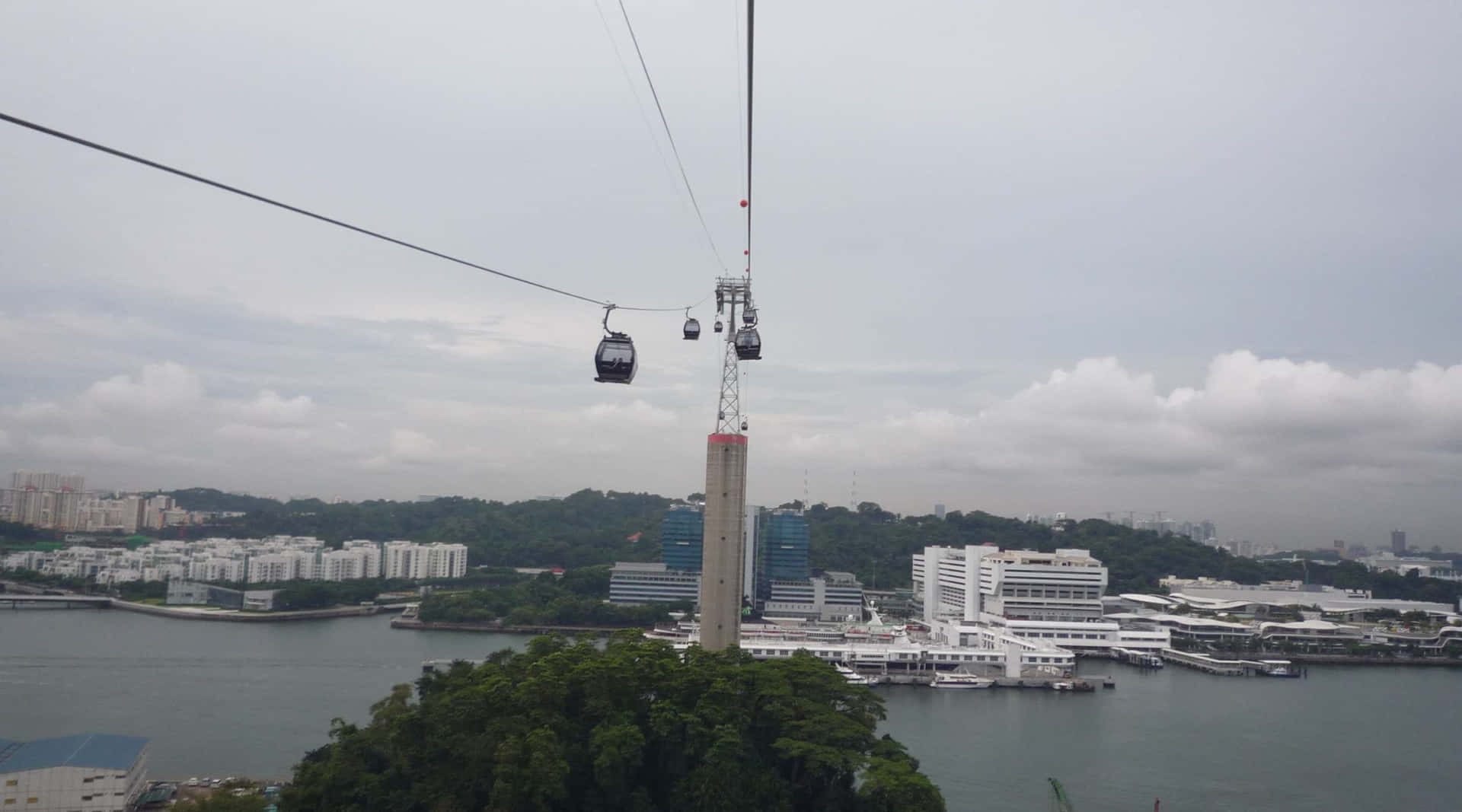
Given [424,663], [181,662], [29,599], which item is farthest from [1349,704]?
[29,599]

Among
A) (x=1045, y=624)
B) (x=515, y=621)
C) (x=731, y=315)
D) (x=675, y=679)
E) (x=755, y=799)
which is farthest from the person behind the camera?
(x=515, y=621)

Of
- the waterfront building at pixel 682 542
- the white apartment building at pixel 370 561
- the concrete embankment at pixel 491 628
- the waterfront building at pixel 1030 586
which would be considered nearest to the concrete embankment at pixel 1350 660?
the waterfront building at pixel 1030 586

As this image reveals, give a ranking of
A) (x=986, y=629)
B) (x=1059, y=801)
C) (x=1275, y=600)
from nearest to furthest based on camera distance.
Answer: (x=1059, y=801)
(x=986, y=629)
(x=1275, y=600)

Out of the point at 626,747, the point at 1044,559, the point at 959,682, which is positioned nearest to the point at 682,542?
the point at 1044,559

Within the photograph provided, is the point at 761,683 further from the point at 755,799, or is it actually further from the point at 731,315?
the point at 731,315

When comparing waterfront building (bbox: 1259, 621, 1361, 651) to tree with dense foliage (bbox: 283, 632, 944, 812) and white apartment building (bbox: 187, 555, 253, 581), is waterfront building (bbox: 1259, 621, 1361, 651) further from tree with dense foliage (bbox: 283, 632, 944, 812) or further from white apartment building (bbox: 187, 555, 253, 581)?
white apartment building (bbox: 187, 555, 253, 581)

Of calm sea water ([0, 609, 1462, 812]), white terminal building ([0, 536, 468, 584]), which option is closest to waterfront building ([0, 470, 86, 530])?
white terminal building ([0, 536, 468, 584])

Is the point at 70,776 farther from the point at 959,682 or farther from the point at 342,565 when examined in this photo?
the point at 342,565
